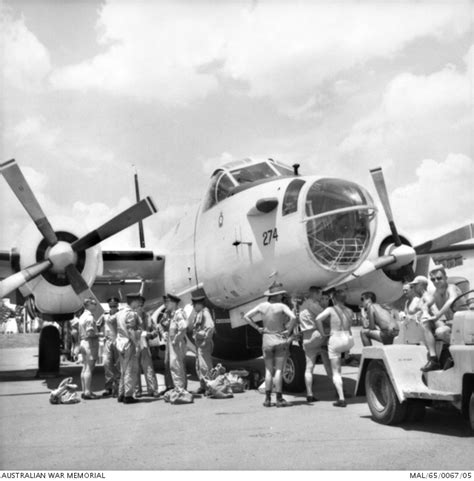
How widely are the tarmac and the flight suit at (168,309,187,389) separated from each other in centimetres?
50

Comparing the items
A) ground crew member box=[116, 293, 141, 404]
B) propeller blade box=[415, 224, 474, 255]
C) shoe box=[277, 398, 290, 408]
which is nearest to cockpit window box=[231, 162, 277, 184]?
ground crew member box=[116, 293, 141, 404]

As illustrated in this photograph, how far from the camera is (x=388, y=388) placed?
684 centimetres

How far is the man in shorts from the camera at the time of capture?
8.82 metres

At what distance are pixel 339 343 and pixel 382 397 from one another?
139 centimetres

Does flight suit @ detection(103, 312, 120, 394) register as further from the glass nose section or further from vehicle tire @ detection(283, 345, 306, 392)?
the glass nose section

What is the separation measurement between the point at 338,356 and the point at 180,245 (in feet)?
19.2

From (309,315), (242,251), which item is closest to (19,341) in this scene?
(242,251)

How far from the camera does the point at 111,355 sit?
32.9 feet

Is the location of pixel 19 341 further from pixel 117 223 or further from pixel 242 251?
pixel 242 251

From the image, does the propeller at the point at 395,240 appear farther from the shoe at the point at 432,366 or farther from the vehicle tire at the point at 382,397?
the shoe at the point at 432,366

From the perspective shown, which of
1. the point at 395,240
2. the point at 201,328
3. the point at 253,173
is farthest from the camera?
the point at 395,240

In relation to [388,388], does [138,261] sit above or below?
above

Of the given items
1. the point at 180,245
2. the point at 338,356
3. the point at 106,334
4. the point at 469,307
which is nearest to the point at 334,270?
the point at 338,356

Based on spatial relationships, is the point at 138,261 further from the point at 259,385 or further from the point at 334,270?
the point at 334,270
